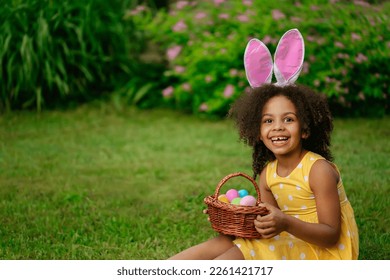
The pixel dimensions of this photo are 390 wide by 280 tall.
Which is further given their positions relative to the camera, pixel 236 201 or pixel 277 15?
pixel 277 15

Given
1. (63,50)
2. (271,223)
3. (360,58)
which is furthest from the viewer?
(63,50)

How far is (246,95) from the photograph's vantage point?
277cm

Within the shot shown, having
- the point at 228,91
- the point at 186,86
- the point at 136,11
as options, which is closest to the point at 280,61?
the point at 228,91

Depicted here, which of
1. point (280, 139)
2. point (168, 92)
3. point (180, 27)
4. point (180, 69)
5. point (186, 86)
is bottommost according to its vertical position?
point (168, 92)

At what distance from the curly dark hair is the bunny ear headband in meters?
0.07

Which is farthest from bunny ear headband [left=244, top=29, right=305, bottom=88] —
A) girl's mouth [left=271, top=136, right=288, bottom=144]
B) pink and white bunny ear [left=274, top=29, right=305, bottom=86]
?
girl's mouth [left=271, top=136, right=288, bottom=144]

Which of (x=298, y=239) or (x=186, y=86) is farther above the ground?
(x=298, y=239)

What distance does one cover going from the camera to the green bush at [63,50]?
20.2ft

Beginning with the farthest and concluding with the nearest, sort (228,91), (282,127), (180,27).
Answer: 1. (180,27)
2. (228,91)
3. (282,127)

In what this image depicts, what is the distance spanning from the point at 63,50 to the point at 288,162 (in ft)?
14.1

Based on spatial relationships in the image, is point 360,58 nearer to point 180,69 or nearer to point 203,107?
point 203,107

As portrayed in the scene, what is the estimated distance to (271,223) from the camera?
2.31 meters
